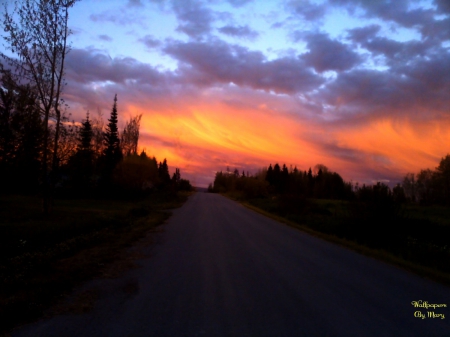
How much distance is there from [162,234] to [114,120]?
46007 millimetres

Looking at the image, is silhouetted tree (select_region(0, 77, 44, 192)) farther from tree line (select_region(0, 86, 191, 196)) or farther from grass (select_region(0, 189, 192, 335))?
grass (select_region(0, 189, 192, 335))

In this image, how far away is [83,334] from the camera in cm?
487

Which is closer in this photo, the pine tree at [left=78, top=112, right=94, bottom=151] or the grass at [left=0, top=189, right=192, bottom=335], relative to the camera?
the grass at [left=0, top=189, right=192, bottom=335]

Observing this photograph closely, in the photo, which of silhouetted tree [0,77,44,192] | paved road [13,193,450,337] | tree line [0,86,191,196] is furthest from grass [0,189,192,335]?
silhouetted tree [0,77,44,192]

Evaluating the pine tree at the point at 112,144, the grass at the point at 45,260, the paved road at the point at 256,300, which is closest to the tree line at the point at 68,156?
the pine tree at the point at 112,144

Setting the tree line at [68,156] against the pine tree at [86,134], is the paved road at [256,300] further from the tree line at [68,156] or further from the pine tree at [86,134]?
the pine tree at [86,134]

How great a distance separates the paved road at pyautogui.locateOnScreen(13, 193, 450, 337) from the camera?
5.23m

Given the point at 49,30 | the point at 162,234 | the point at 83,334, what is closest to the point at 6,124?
the point at 49,30

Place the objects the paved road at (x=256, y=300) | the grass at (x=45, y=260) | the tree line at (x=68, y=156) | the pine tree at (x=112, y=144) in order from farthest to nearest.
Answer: the pine tree at (x=112, y=144) < the tree line at (x=68, y=156) < the grass at (x=45, y=260) < the paved road at (x=256, y=300)

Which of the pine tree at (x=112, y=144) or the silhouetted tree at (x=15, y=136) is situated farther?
the pine tree at (x=112, y=144)

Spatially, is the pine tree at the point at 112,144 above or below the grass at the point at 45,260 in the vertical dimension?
above

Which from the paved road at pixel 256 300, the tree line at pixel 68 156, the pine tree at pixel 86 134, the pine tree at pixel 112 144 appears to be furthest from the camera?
the pine tree at pixel 112 144

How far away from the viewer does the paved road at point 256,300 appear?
17.2 feet

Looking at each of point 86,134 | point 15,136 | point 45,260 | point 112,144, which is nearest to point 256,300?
point 45,260
